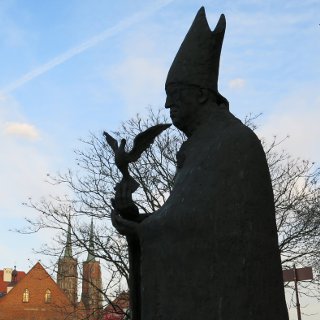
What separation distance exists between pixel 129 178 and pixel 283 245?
13.6 m

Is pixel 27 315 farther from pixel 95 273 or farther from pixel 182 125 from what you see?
pixel 182 125

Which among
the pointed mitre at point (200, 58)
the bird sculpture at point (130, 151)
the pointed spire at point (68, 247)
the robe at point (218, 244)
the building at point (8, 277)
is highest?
the building at point (8, 277)

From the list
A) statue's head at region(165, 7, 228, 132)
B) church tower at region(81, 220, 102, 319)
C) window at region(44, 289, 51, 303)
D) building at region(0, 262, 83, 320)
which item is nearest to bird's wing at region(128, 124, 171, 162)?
statue's head at region(165, 7, 228, 132)

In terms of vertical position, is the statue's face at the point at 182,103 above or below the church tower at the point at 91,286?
below

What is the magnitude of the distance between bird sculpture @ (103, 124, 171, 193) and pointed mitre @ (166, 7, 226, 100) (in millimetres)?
325

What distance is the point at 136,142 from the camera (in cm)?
330

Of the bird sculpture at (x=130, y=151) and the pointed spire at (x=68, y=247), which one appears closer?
the bird sculpture at (x=130, y=151)

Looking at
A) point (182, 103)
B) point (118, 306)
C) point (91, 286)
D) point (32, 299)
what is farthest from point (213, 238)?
point (32, 299)

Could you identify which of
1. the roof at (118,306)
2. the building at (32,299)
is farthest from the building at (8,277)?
the roof at (118,306)

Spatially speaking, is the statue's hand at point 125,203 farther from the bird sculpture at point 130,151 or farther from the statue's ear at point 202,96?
the statue's ear at point 202,96

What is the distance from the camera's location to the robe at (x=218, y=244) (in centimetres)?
265

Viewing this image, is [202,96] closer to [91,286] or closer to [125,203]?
[125,203]

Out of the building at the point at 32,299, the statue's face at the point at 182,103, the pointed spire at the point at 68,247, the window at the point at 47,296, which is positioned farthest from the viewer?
the window at the point at 47,296

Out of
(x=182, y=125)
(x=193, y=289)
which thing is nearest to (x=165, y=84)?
(x=182, y=125)
